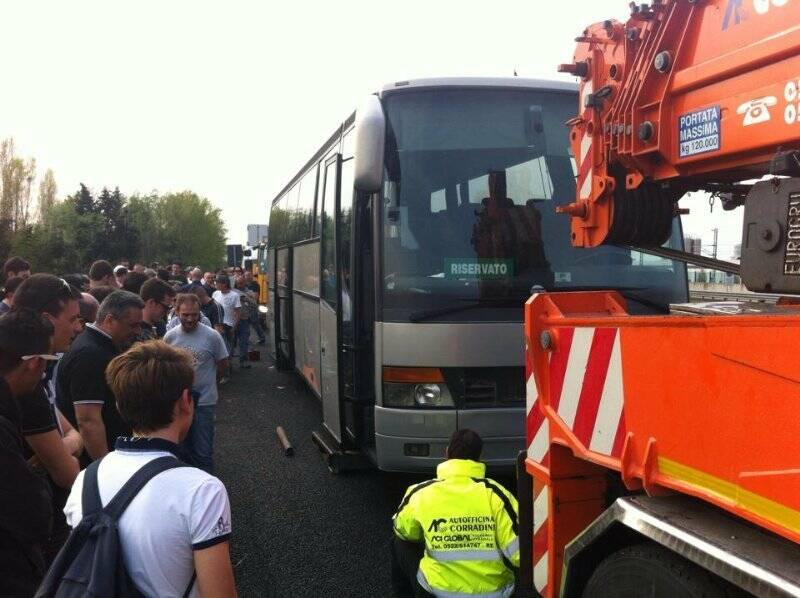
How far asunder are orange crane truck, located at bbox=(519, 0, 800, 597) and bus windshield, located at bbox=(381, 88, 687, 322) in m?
1.57

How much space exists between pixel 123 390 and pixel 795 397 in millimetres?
1877

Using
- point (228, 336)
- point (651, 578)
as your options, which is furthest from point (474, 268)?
point (228, 336)

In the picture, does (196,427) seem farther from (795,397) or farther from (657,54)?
(795,397)

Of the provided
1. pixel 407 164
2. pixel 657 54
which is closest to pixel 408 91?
pixel 407 164

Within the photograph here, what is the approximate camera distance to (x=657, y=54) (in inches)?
116

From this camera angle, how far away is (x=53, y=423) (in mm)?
3053

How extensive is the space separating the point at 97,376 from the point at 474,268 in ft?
8.47

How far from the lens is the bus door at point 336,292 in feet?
19.6

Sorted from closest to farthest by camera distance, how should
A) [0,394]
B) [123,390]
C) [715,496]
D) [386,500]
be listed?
[715,496] < [123,390] < [0,394] < [386,500]

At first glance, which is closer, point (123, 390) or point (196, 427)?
point (123, 390)

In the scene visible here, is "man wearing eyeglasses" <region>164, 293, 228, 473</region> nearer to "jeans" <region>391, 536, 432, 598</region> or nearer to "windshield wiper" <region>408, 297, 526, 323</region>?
"windshield wiper" <region>408, 297, 526, 323</region>

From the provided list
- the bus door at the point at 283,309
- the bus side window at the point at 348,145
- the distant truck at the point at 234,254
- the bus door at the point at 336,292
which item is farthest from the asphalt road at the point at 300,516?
the distant truck at the point at 234,254

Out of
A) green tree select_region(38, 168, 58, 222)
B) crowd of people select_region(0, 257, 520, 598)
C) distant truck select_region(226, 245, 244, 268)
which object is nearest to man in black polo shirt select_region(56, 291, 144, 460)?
crowd of people select_region(0, 257, 520, 598)

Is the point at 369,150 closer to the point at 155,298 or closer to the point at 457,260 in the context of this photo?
the point at 457,260
